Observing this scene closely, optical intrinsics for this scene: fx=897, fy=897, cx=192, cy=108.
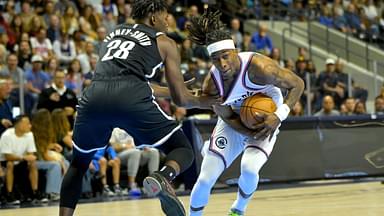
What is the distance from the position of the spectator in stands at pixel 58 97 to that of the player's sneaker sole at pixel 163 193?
7.81 m

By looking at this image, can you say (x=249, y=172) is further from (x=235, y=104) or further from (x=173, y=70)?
(x=173, y=70)

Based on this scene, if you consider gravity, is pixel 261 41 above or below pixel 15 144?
above

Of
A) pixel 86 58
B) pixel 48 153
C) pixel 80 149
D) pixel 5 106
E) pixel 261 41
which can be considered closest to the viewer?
pixel 80 149

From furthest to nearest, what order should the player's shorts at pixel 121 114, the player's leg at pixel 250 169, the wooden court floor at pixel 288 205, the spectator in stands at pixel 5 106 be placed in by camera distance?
the spectator in stands at pixel 5 106, the wooden court floor at pixel 288 205, the player's leg at pixel 250 169, the player's shorts at pixel 121 114

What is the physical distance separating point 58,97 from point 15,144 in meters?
1.44

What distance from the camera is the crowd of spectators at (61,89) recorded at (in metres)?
13.4

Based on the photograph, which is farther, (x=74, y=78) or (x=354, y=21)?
(x=354, y=21)

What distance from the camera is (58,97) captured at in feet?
47.2

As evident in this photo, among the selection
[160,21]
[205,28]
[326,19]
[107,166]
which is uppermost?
[160,21]

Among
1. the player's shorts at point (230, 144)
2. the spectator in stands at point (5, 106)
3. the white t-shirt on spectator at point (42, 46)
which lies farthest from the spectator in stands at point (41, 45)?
the player's shorts at point (230, 144)

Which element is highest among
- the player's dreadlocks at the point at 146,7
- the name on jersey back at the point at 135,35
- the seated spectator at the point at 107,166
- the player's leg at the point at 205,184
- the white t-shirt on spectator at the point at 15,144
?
the player's dreadlocks at the point at 146,7

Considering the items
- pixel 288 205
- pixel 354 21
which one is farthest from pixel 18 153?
pixel 354 21

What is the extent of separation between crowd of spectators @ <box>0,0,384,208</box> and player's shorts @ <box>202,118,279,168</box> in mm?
3746

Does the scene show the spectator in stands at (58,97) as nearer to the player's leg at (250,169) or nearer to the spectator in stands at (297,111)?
the spectator in stands at (297,111)
